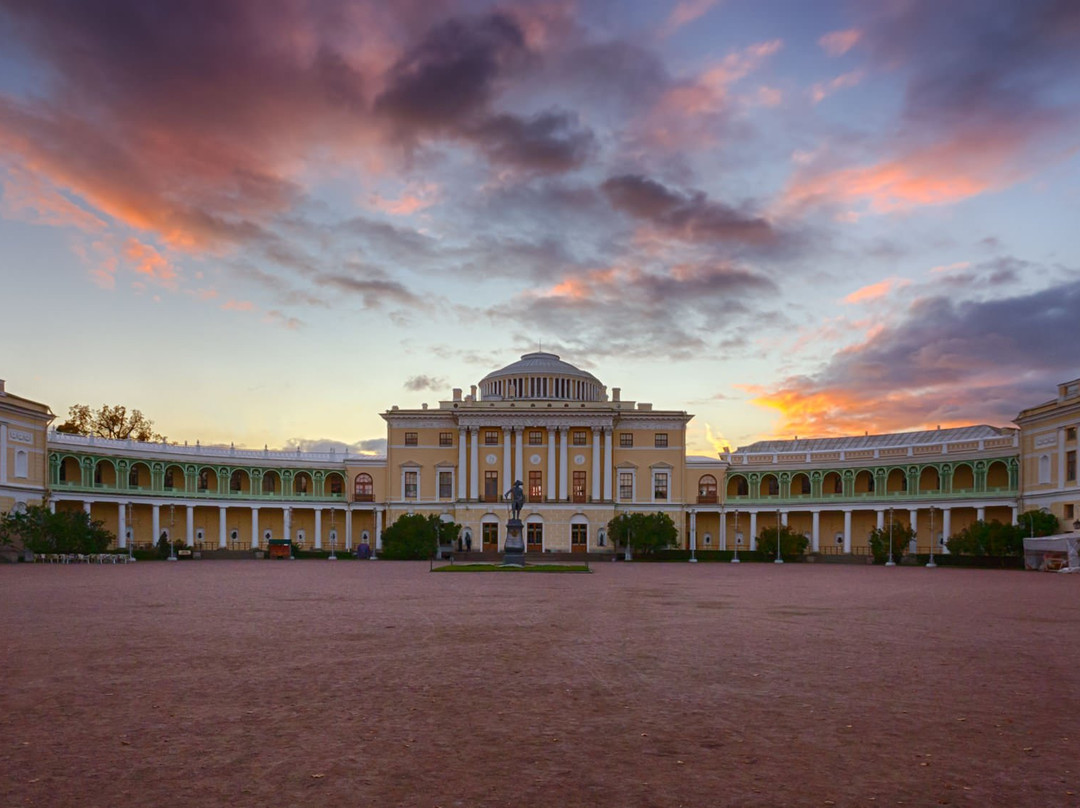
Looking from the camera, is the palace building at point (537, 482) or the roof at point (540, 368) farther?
the roof at point (540, 368)

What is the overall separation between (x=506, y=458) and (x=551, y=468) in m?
4.55

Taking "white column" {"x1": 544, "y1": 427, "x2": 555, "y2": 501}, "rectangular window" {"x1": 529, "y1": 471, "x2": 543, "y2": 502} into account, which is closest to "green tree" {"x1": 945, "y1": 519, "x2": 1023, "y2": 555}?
"white column" {"x1": 544, "y1": 427, "x2": 555, "y2": 501}

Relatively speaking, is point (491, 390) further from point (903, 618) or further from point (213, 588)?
point (903, 618)

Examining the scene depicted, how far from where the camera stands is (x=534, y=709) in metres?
11.5

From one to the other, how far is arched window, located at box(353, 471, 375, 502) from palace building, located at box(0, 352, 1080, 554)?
0.47 feet

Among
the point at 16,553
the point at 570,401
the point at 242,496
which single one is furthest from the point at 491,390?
the point at 16,553

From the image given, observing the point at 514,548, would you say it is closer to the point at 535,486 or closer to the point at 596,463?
the point at 535,486

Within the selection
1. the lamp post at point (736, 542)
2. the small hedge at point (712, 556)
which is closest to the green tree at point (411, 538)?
the small hedge at point (712, 556)

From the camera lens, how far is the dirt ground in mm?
8211

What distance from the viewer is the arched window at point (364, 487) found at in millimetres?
91375

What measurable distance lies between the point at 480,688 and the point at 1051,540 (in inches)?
2075

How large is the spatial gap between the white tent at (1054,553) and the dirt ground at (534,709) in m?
34.6

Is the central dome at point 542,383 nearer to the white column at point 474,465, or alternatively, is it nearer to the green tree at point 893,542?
the white column at point 474,465

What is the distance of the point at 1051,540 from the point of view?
54656 mm
